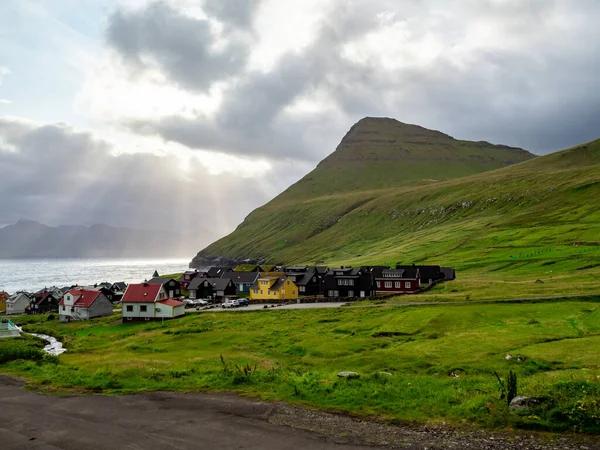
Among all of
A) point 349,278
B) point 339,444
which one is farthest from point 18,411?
point 349,278

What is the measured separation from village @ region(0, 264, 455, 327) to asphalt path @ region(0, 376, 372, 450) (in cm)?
6870

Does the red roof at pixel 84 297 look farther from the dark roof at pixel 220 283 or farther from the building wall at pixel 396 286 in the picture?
the building wall at pixel 396 286

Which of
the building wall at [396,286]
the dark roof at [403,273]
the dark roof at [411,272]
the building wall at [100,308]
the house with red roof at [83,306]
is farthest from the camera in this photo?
the dark roof at [403,273]

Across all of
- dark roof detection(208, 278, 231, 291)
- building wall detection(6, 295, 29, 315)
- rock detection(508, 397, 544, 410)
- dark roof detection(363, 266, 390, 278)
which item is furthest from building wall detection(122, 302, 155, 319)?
rock detection(508, 397, 544, 410)

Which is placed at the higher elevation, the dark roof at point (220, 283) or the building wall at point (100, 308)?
the dark roof at point (220, 283)

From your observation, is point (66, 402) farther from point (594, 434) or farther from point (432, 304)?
point (432, 304)

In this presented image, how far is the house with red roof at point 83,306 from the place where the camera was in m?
105

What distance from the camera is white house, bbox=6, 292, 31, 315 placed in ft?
441

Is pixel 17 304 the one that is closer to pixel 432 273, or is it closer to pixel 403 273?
pixel 403 273

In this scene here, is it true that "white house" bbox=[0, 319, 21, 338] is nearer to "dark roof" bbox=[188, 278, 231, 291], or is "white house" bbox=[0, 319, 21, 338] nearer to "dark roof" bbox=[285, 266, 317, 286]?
"dark roof" bbox=[188, 278, 231, 291]

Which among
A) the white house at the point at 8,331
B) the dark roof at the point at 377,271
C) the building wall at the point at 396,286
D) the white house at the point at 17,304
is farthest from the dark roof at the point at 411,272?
the white house at the point at 17,304

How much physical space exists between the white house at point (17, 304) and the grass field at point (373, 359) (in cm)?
5576

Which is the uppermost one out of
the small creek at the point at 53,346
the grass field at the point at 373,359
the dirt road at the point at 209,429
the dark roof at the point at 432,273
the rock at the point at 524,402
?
the dark roof at the point at 432,273

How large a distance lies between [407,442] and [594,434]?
22.3ft
